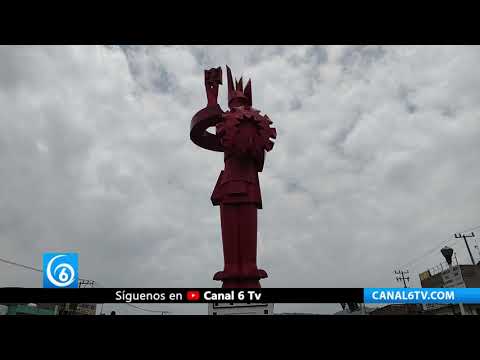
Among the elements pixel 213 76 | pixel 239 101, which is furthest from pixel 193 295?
pixel 213 76

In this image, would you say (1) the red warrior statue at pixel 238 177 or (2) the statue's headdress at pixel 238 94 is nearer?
(1) the red warrior statue at pixel 238 177

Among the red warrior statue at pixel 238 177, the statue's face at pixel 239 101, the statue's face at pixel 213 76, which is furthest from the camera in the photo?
the statue's face at pixel 239 101

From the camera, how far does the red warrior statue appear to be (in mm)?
11445

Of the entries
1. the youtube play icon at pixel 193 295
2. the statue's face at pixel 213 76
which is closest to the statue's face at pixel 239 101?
the statue's face at pixel 213 76

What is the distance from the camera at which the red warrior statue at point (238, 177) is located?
11445 millimetres

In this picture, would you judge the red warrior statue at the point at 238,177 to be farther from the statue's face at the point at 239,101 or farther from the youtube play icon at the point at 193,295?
the youtube play icon at the point at 193,295

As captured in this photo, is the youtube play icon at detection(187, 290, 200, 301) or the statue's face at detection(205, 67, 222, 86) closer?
the youtube play icon at detection(187, 290, 200, 301)

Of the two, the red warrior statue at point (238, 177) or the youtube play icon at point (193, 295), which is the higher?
the red warrior statue at point (238, 177)

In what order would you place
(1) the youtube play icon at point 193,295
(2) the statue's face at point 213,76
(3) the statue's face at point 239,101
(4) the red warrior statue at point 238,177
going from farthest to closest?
(3) the statue's face at point 239,101
(2) the statue's face at point 213,76
(4) the red warrior statue at point 238,177
(1) the youtube play icon at point 193,295

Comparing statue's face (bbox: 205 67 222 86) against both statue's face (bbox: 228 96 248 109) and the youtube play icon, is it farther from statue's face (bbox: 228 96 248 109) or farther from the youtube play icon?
the youtube play icon

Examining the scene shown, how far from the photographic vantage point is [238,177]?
12.2 meters

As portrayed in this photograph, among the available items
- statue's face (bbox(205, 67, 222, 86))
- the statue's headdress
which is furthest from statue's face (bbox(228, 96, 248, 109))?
statue's face (bbox(205, 67, 222, 86))

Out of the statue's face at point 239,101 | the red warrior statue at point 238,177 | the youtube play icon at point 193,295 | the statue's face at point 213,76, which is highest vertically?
the statue's face at point 213,76
